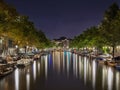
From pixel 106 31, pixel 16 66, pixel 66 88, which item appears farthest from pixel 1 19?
pixel 106 31

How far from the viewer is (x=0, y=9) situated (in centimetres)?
5100

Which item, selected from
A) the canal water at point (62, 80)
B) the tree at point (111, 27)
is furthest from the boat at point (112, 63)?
the tree at point (111, 27)

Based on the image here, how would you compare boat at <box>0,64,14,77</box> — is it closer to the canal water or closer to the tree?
the canal water

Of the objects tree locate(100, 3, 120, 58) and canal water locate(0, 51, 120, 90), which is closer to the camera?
canal water locate(0, 51, 120, 90)

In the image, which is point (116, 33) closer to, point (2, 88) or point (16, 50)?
point (16, 50)

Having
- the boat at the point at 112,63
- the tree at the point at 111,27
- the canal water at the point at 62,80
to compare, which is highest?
the tree at the point at 111,27

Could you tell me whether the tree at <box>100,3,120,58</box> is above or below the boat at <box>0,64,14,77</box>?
above

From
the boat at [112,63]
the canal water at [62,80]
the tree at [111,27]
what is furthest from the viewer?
the tree at [111,27]

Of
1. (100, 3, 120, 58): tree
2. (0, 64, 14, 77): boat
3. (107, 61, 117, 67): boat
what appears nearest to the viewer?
(0, 64, 14, 77): boat

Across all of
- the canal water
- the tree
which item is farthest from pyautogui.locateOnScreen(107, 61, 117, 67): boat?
the tree

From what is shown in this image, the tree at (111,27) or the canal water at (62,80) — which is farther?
the tree at (111,27)

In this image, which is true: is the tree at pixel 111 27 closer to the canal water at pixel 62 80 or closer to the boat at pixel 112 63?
the boat at pixel 112 63

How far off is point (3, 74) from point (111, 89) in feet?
55.4

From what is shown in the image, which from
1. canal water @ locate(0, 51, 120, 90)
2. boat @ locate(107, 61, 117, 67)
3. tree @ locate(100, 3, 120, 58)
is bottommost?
canal water @ locate(0, 51, 120, 90)
